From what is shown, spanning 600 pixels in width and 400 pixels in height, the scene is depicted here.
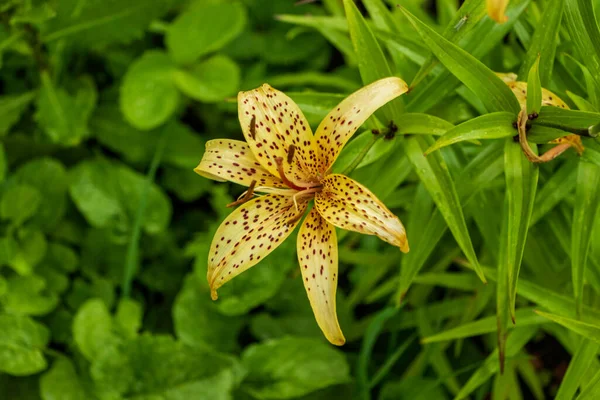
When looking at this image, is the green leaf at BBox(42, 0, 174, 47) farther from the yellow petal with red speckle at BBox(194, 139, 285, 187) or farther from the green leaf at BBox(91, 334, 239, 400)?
the yellow petal with red speckle at BBox(194, 139, 285, 187)

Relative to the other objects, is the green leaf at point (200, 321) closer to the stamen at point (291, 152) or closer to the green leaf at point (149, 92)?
the green leaf at point (149, 92)

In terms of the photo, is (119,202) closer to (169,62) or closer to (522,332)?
(169,62)

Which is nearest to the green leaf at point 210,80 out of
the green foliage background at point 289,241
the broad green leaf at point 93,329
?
the green foliage background at point 289,241

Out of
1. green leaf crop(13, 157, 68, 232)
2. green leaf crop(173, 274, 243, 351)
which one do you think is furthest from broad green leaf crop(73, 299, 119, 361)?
green leaf crop(13, 157, 68, 232)

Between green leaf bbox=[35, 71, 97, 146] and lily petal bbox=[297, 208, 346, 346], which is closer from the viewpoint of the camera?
lily petal bbox=[297, 208, 346, 346]

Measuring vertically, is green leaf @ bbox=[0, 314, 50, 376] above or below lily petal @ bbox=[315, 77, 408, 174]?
below

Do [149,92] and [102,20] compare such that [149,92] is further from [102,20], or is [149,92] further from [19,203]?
[19,203]
